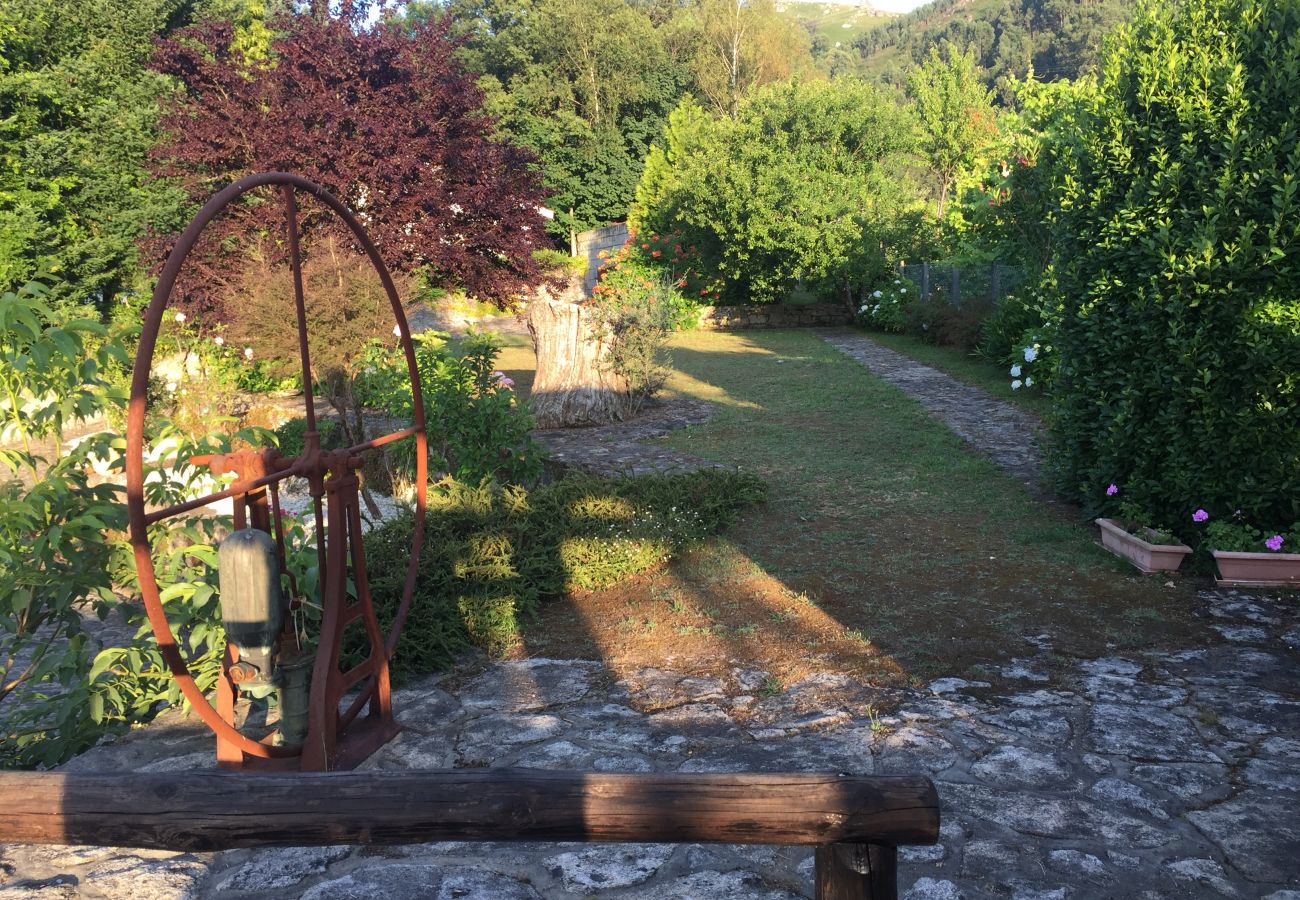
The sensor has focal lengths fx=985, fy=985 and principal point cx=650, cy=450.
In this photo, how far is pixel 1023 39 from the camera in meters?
86.4

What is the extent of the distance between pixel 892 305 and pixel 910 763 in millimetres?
16521

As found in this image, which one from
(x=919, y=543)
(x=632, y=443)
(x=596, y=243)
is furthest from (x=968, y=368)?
(x=596, y=243)

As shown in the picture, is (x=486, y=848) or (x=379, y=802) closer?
(x=379, y=802)

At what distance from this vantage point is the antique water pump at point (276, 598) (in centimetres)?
267

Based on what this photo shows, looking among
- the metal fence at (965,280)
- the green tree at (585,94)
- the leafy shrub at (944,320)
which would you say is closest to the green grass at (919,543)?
the leafy shrub at (944,320)

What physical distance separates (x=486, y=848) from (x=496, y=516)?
318cm

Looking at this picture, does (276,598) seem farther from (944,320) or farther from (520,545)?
(944,320)

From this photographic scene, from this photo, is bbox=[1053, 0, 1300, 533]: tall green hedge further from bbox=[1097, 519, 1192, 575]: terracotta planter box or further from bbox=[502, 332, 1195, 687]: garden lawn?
bbox=[502, 332, 1195, 687]: garden lawn

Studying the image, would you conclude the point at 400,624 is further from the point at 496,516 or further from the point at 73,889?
the point at 496,516

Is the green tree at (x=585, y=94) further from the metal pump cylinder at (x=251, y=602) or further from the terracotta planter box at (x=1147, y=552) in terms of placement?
the metal pump cylinder at (x=251, y=602)

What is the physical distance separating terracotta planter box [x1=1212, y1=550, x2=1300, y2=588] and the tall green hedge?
318 mm

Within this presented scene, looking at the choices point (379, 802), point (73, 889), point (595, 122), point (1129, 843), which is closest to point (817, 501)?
point (1129, 843)

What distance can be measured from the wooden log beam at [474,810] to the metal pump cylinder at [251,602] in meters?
1.18

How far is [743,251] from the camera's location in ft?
68.3
